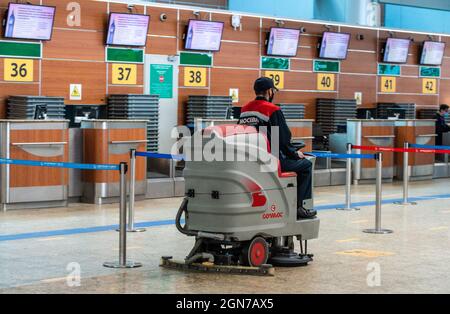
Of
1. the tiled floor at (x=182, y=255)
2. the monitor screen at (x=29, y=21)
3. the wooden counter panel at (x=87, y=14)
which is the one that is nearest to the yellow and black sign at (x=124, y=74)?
the wooden counter panel at (x=87, y=14)

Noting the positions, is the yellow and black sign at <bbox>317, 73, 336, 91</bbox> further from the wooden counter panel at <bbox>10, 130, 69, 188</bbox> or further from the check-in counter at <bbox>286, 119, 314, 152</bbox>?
the wooden counter panel at <bbox>10, 130, 69, 188</bbox>

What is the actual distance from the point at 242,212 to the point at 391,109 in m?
11.1

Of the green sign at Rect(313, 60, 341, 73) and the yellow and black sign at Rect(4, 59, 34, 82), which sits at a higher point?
the green sign at Rect(313, 60, 341, 73)

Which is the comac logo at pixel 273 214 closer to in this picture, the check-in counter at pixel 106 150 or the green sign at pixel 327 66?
the check-in counter at pixel 106 150

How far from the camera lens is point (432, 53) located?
18.8m

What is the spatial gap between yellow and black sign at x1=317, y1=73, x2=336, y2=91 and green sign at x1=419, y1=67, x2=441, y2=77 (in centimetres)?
275

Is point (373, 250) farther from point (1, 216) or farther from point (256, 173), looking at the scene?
point (1, 216)

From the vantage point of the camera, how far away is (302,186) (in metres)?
7.38

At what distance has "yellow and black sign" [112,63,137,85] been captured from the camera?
13516 millimetres

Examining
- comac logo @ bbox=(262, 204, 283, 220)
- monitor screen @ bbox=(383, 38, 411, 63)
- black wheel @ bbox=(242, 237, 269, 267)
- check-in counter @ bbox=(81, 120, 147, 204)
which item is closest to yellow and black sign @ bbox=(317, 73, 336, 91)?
monitor screen @ bbox=(383, 38, 411, 63)

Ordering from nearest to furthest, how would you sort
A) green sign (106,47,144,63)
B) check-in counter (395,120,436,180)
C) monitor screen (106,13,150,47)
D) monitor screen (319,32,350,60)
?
monitor screen (106,13,150,47), green sign (106,47,144,63), check-in counter (395,120,436,180), monitor screen (319,32,350,60)

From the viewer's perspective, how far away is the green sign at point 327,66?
1664 cm

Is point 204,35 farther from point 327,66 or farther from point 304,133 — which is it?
point 327,66

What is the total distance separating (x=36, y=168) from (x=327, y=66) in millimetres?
7347
